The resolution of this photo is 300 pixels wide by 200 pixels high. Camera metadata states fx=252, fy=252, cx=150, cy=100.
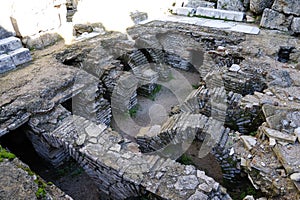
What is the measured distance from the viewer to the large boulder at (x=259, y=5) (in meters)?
7.72

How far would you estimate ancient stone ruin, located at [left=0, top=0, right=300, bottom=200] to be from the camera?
3254 mm

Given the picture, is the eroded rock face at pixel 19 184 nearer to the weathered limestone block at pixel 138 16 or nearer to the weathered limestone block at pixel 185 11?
→ the weathered limestone block at pixel 138 16

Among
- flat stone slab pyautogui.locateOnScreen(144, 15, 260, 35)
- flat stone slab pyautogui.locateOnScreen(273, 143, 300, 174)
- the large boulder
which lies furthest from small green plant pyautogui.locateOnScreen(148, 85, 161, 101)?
the large boulder

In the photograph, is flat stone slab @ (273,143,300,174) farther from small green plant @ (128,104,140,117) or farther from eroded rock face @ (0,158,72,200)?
small green plant @ (128,104,140,117)

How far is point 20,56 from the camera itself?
17.8 ft

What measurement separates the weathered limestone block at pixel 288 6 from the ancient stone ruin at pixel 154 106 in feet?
0.09

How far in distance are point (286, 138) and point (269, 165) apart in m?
0.45

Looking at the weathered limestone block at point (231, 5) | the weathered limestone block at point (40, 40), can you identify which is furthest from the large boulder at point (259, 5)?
the weathered limestone block at point (40, 40)

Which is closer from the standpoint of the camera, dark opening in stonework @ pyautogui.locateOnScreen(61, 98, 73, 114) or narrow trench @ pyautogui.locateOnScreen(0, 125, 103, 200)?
narrow trench @ pyautogui.locateOnScreen(0, 125, 103, 200)

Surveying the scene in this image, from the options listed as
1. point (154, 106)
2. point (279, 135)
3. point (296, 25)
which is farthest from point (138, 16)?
point (279, 135)

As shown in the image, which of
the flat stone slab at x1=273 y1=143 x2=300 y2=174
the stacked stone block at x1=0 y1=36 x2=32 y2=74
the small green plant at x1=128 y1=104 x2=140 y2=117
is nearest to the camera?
the flat stone slab at x1=273 y1=143 x2=300 y2=174

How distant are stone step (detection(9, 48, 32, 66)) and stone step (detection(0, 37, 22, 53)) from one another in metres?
0.11

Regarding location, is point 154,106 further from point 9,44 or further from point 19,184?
point 19,184

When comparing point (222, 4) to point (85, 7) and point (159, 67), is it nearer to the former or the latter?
point (159, 67)
